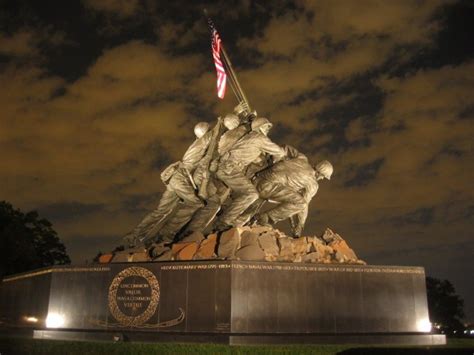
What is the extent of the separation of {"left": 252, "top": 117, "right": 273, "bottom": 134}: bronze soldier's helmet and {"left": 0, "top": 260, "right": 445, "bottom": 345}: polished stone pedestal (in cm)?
392

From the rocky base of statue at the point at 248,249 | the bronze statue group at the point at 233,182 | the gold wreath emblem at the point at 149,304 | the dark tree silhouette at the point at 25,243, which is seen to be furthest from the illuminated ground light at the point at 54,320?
the dark tree silhouette at the point at 25,243

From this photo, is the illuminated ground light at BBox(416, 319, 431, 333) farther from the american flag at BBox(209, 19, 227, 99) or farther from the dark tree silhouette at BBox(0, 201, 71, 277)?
the dark tree silhouette at BBox(0, 201, 71, 277)

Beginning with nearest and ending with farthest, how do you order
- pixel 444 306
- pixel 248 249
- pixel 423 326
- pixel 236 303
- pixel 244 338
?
pixel 244 338 → pixel 236 303 → pixel 248 249 → pixel 423 326 → pixel 444 306

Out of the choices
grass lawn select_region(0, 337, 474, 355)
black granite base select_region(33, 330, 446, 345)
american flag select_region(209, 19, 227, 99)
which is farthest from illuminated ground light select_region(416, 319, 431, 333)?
american flag select_region(209, 19, 227, 99)

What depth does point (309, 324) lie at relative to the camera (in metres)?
11.1

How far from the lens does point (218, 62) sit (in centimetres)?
1448

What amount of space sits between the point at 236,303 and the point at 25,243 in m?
17.4

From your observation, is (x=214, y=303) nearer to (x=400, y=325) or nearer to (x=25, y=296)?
(x=400, y=325)

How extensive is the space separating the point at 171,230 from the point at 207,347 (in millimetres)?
5380

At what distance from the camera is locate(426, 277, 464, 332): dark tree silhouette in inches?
1351

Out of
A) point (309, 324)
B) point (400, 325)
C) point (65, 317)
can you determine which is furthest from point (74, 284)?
point (400, 325)

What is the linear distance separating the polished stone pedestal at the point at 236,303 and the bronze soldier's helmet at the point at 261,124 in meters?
3.92

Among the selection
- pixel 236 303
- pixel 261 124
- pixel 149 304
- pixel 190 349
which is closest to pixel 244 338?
pixel 236 303

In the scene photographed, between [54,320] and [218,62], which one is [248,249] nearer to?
[54,320]
